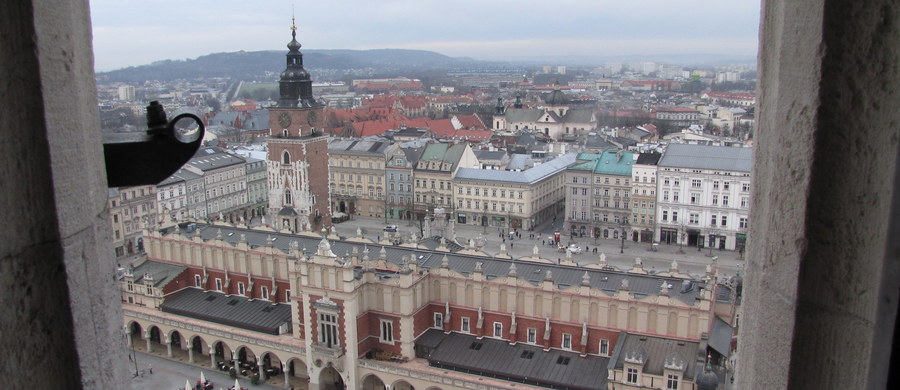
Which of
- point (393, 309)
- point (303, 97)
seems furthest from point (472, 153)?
point (393, 309)

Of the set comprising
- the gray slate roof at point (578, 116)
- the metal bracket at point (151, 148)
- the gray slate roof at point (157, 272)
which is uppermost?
the metal bracket at point (151, 148)

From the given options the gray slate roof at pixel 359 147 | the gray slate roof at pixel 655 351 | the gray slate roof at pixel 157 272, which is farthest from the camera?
the gray slate roof at pixel 359 147

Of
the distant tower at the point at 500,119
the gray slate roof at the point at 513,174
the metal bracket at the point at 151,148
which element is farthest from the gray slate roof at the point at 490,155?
the metal bracket at the point at 151,148

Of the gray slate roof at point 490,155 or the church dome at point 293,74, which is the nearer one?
the church dome at point 293,74

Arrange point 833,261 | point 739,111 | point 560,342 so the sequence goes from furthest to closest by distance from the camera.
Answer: point 739,111
point 560,342
point 833,261

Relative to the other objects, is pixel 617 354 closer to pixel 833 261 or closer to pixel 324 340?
pixel 324 340

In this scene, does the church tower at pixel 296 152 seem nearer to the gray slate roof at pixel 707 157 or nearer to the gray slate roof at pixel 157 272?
the gray slate roof at pixel 157 272

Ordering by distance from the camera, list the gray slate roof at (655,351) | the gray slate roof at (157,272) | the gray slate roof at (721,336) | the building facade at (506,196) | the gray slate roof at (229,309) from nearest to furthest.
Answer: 1. the gray slate roof at (655,351)
2. the gray slate roof at (721,336)
3. the gray slate roof at (229,309)
4. the gray slate roof at (157,272)
5. the building facade at (506,196)

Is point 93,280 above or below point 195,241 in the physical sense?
above
